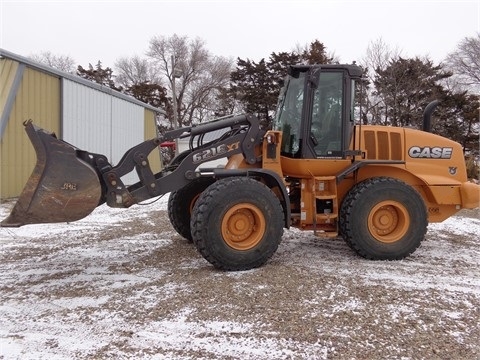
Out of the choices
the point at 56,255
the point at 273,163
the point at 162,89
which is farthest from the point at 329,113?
the point at 162,89

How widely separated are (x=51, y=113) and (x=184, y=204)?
8.26m

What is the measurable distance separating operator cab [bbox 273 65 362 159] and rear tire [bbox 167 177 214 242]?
4.85 feet

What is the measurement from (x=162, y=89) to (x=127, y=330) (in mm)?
39269

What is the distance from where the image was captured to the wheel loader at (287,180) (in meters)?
4.44

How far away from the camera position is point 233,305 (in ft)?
12.3

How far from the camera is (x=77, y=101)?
13484 mm

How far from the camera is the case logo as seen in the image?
19.0ft

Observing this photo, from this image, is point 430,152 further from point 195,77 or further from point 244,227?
point 195,77

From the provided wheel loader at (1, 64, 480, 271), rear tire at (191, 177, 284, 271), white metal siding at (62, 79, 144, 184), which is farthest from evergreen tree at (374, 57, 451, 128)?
rear tire at (191, 177, 284, 271)

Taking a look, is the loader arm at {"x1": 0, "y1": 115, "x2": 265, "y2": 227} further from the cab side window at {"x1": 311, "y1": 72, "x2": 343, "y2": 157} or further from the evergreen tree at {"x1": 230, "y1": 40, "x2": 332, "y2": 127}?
the evergreen tree at {"x1": 230, "y1": 40, "x2": 332, "y2": 127}

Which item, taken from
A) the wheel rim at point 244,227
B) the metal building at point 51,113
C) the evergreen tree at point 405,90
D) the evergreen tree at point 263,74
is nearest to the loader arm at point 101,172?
the wheel rim at point 244,227

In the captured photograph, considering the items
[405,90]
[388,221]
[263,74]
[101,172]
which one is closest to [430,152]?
[388,221]

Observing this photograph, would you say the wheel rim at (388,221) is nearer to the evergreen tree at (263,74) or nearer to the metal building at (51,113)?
the metal building at (51,113)

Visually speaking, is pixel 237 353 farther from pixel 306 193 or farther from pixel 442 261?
pixel 442 261
